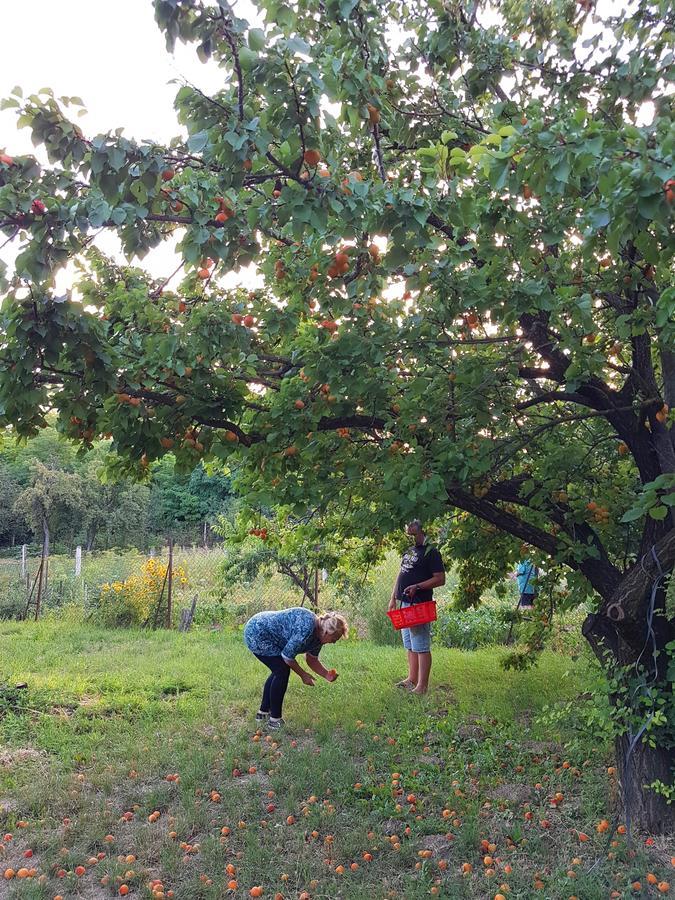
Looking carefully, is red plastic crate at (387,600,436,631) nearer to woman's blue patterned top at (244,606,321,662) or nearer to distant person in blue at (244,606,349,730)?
distant person in blue at (244,606,349,730)

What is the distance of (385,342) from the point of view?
3.75 m

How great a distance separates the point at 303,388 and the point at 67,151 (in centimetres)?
176

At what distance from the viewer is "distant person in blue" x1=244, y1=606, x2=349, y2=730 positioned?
5457mm

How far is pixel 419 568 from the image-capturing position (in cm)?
645

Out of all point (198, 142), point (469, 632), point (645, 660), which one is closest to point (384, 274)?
point (198, 142)

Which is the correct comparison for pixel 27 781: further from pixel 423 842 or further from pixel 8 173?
pixel 8 173

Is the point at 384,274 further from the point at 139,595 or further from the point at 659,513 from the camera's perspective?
the point at 139,595

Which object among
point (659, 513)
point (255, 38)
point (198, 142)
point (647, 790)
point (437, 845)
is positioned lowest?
point (437, 845)

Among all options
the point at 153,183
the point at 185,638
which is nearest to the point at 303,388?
the point at 153,183

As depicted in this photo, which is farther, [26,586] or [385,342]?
[26,586]

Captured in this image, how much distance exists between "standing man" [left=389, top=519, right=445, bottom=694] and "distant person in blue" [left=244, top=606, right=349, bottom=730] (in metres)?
0.98

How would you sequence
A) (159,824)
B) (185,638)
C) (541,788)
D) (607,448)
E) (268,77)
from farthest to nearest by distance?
(185,638), (607,448), (541,788), (159,824), (268,77)

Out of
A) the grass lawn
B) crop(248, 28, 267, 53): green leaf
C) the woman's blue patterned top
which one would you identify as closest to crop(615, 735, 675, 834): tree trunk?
the grass lawn

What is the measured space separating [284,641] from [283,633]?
0.09m
